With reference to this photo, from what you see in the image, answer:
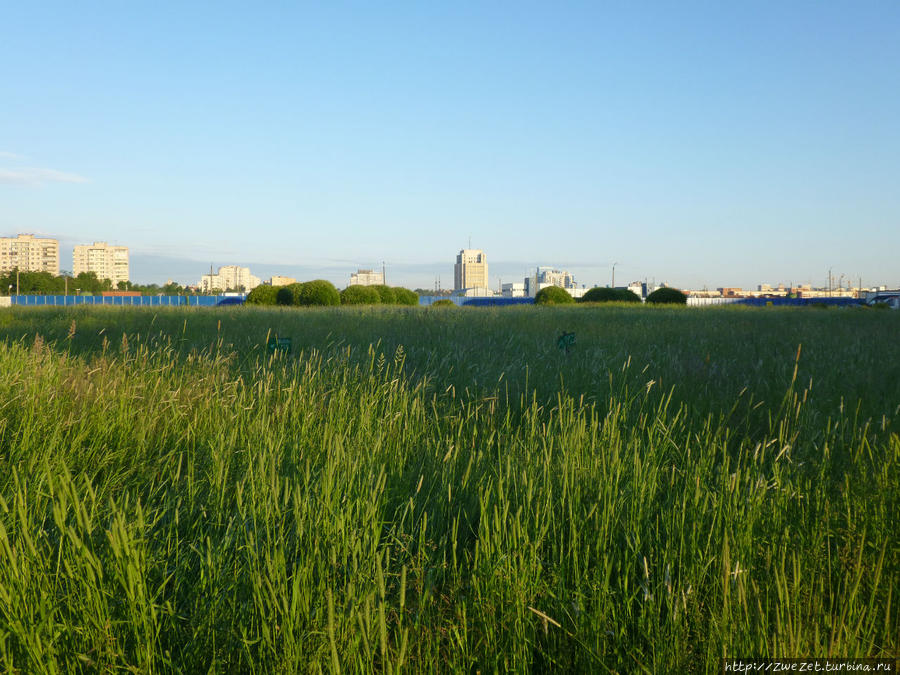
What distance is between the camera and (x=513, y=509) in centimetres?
197

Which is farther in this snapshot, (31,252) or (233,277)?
(233,277)

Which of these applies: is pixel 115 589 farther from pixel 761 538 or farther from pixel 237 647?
pixel 761 538

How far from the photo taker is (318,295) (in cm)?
2347

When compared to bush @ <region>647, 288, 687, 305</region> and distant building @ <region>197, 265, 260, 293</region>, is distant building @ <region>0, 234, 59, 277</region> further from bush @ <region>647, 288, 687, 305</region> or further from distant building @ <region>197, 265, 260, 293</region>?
bush @ <region>647, 288, 687, 305</region>

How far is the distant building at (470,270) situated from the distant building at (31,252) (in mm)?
96642

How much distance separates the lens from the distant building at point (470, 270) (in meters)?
154

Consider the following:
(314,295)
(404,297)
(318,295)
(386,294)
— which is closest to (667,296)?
(386,294)

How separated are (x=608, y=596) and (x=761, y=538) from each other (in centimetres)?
60

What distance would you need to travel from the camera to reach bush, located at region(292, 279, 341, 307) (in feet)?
76.6

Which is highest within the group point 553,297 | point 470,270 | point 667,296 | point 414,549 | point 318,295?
point 470,270

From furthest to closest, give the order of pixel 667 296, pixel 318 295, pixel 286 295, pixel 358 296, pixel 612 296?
pixel 612 296 < pixel 667 296 < pixel 286 295 < pixel 358 296 < pixel 318 295

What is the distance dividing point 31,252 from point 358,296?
470 ft

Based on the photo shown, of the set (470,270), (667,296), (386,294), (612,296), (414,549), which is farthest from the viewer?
(470,270)

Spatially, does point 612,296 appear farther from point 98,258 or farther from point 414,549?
point 98,258
